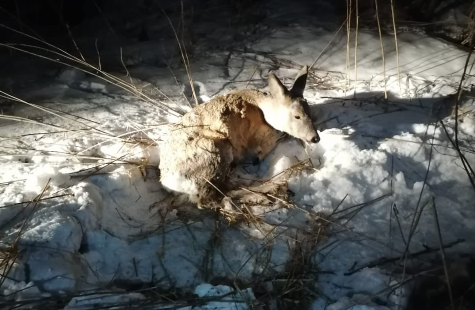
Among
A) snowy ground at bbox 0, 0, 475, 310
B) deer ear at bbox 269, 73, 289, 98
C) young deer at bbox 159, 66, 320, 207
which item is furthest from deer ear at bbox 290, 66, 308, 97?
snowy ground at bbox 0, 0, 475, 310

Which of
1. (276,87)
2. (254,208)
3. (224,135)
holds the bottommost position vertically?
(254,208)

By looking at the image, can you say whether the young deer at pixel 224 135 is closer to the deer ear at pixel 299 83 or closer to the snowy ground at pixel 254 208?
the deer ear at pixel 299 83

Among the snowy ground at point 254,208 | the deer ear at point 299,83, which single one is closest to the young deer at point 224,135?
the deer ear at point 299,83

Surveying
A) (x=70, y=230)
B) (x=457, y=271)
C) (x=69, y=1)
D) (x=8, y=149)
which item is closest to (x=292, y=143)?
(x=457, y=271)

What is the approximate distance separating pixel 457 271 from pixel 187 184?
1754mm

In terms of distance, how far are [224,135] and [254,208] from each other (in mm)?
580

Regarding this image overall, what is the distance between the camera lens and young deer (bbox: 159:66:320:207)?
304 cm

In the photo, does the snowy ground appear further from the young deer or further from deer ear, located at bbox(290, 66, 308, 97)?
deer ear, located at bbox(290, 66, 308, 97)

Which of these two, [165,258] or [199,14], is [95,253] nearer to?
[165,258]

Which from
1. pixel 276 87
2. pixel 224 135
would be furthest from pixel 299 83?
pixel 224 135

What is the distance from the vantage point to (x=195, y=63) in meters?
4.73

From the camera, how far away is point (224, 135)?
3.12 metres

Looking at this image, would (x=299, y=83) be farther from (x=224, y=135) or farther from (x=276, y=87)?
(x=224, y=135)

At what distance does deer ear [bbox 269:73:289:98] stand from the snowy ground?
0.47 m
